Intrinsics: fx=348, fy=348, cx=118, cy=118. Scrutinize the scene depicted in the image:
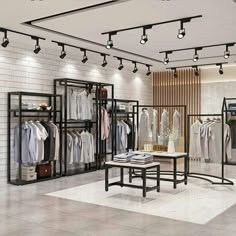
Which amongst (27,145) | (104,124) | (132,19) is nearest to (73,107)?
(104,124)

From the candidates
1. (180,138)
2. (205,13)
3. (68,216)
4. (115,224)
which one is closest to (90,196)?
(68,216)

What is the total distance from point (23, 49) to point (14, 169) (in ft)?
8.90

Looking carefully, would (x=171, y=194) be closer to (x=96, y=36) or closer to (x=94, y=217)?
(x=94, y=217)

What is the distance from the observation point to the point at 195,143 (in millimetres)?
8203

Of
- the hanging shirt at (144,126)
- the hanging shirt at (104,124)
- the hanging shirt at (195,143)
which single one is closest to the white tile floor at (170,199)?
the hanging shirt at (195,143)

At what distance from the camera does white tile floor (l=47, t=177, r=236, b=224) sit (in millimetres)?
5188

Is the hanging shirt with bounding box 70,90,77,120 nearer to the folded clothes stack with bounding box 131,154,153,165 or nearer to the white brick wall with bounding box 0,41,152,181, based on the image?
the white brick wall with bounding box 0,41,152,181

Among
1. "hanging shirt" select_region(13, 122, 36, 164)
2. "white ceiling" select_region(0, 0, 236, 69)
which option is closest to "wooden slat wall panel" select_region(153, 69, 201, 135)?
"white ceiling" select_region(0, 0, 236, 69)

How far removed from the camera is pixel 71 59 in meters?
9.05

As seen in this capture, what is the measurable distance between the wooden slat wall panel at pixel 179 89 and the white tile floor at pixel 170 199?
4926 mm

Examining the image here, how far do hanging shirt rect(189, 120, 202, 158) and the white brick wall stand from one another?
313cm

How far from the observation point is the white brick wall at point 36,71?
7.53m

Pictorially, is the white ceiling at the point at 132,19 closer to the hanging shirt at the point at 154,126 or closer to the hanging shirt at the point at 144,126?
the hanging shirt at the point at 144,126

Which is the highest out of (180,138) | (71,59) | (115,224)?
(71,59)
